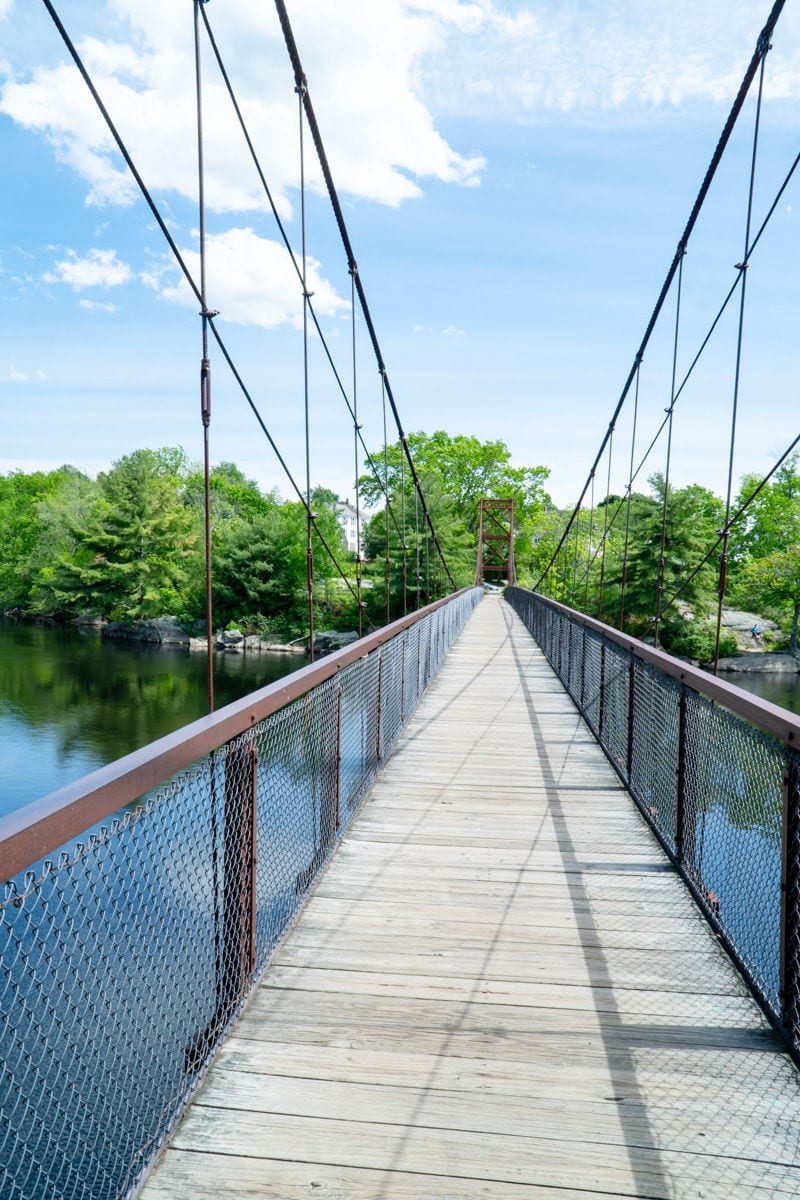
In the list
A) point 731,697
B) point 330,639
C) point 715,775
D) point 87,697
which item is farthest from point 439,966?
point 330,639

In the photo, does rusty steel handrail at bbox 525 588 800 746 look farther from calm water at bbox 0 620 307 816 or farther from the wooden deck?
calm water at bbox 0 620 307 816

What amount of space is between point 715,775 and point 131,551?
38.2 m

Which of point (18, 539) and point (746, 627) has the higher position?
point (18, 539)

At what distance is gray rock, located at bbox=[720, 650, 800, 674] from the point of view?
89.5 feet

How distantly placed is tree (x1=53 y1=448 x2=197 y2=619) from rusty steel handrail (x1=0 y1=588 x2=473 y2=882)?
3685cm

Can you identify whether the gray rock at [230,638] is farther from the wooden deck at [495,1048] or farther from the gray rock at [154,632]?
the wooden deck at [495,1048]


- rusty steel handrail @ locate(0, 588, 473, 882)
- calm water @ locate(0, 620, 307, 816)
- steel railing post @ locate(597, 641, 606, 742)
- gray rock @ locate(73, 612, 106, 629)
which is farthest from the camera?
gray rock @ locate(73, 612, 106, 629)

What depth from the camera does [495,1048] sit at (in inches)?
72.6

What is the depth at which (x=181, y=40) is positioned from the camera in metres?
7.61

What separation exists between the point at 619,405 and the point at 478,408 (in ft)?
109

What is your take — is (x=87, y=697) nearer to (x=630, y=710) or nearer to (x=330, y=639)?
(x=330, y=639)

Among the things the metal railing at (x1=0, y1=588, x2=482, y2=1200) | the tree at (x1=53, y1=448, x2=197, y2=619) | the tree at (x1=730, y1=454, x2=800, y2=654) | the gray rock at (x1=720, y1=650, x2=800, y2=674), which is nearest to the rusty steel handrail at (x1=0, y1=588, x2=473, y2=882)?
the metal railing at (x1=0, y1=588, x2=482, y2=1200)

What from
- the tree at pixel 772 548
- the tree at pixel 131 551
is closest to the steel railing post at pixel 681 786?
the tree at pixel 772 548

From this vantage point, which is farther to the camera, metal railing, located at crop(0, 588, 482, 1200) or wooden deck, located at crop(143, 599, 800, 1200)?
wooden deck, located at crop(143, 599, 800, 1200)
